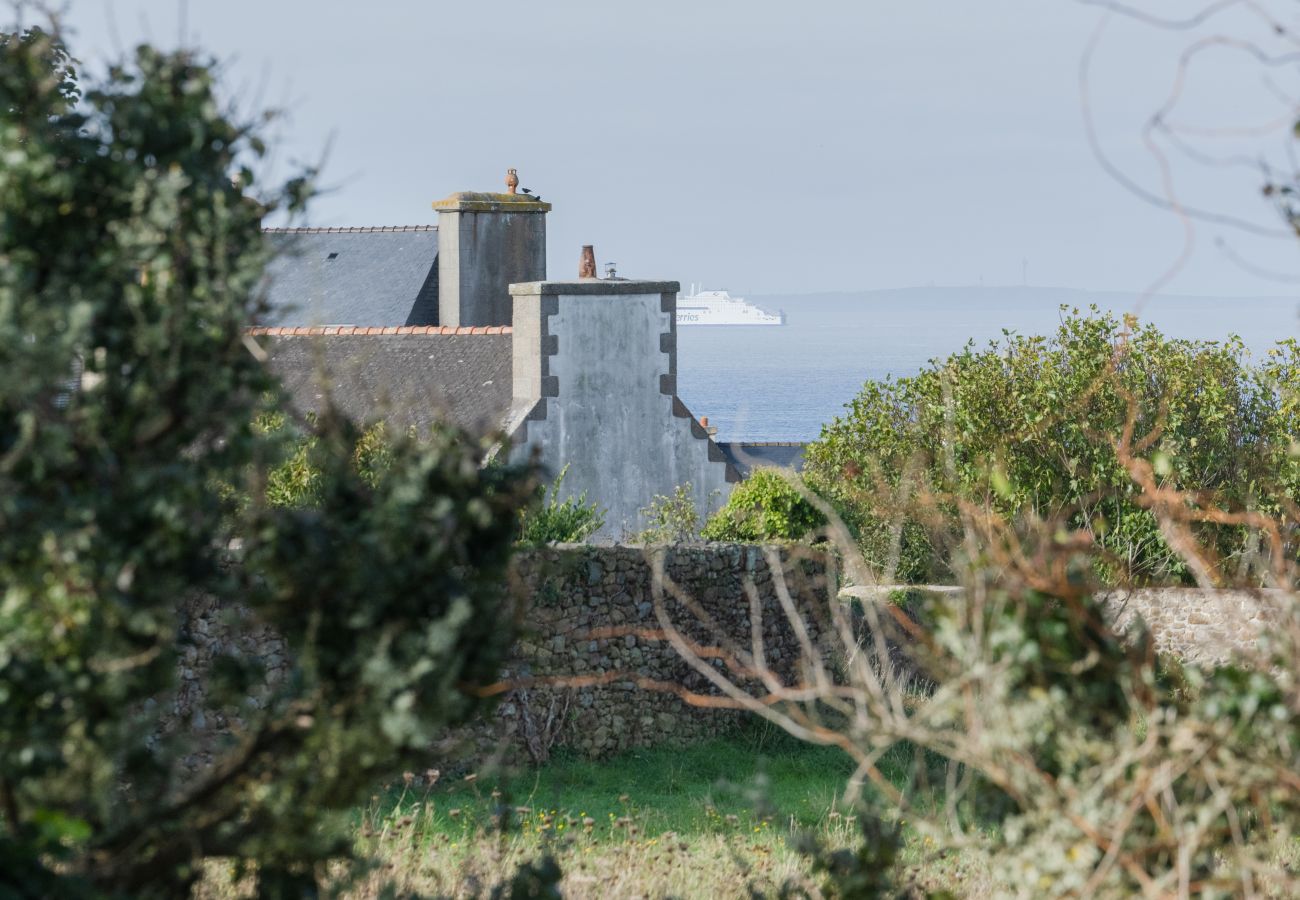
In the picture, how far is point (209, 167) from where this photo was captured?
11.8 feet

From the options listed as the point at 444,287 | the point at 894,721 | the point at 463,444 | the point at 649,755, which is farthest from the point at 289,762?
the point at 444,287

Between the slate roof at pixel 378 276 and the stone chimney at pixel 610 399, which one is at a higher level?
the slate roof at pixel 378 276

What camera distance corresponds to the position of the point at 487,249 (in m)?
29.0

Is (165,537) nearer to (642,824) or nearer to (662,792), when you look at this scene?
(642,824)

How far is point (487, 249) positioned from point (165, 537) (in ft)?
85.9

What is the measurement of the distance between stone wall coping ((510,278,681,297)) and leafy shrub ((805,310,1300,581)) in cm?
434

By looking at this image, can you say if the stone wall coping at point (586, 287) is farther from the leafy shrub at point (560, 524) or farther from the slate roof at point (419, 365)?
the leafy shrub at point (560, 524)

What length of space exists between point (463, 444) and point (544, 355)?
1848 cm

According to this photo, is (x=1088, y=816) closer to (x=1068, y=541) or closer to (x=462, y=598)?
(x=1068, y=541)

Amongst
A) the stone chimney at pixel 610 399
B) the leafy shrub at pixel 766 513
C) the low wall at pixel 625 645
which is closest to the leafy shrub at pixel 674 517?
the stone chimney at pixel 610 399

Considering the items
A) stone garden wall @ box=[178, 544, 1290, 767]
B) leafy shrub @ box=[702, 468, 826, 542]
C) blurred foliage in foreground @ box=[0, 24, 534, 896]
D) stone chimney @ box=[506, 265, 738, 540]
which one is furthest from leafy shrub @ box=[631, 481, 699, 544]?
blurred foliage in foreground @ box=[0, 24, 534, 896]

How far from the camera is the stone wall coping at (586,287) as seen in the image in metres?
21.9

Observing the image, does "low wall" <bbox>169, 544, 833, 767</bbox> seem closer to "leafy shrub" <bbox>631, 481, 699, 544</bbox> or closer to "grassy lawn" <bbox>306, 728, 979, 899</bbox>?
"grassy lawn" <bbox>306, 728, 979, 899</bbox>

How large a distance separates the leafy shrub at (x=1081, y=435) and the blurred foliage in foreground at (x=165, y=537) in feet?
48.8
